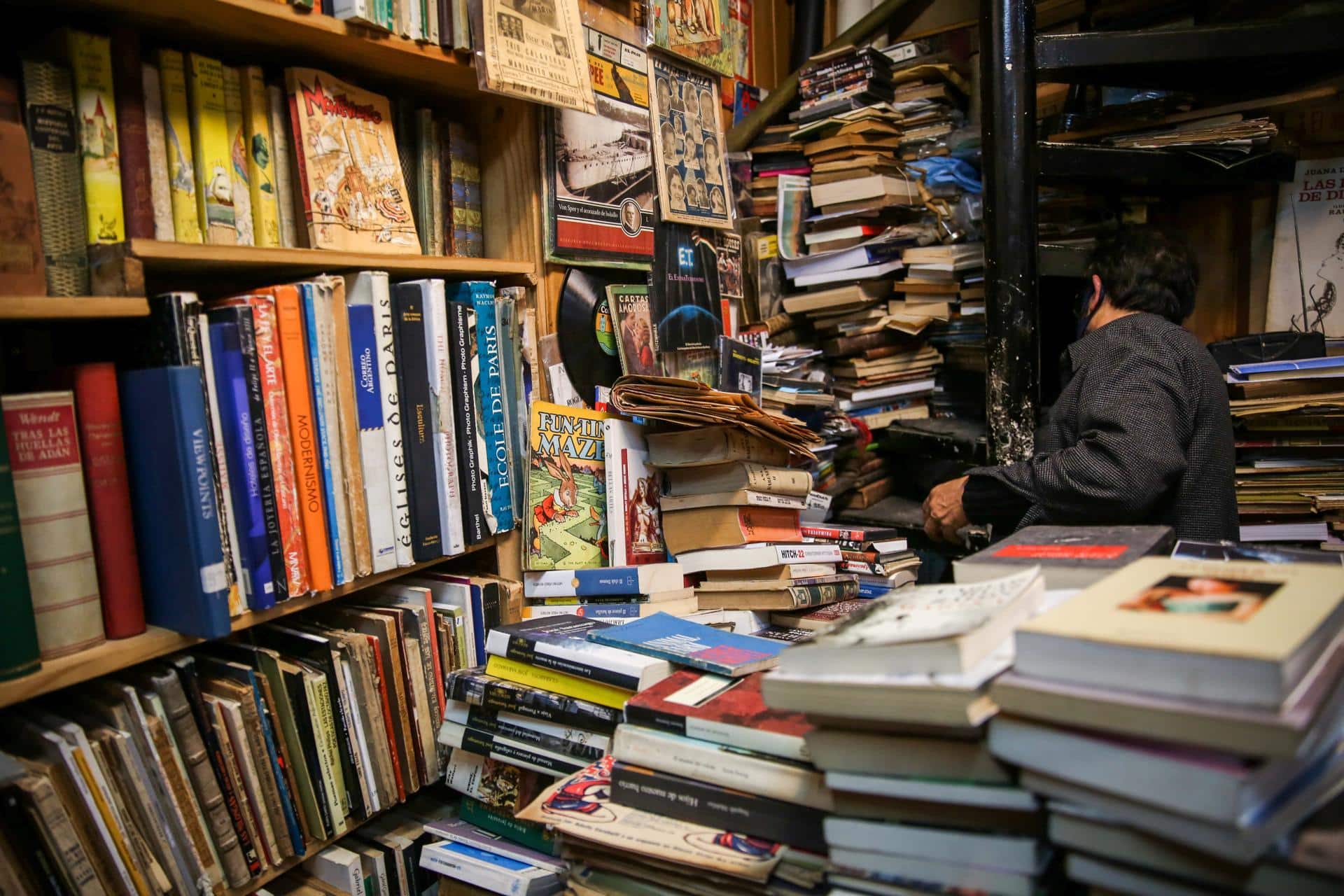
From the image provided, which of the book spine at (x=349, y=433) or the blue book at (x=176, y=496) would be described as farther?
the book spine at (x=349, y=433)

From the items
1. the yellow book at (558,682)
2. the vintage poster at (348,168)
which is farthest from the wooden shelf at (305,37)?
the yellow book at (558,682)

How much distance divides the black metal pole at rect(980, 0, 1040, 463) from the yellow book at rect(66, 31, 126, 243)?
1678 mm

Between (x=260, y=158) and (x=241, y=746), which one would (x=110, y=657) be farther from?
(x=260, y=158)

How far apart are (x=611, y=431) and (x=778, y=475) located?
353 mm

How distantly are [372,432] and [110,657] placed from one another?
44cm

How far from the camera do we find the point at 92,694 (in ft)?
3.60

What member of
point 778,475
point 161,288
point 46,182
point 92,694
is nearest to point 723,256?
point 778,475

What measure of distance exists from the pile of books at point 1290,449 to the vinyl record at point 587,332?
1.49 meters

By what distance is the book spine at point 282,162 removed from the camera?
1.34m

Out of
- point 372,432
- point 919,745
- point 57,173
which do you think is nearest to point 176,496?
point 372,432

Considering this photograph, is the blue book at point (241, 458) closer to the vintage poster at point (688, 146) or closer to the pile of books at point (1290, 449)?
the vintage poster at point (688, 146)

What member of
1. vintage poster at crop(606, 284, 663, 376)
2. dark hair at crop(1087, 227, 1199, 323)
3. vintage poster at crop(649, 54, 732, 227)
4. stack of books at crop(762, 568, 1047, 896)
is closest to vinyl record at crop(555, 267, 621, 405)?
vintage poster at crop(606, 284, 663, 376)

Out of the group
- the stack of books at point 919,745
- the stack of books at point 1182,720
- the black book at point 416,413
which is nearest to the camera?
the stack of books at point 1182,720

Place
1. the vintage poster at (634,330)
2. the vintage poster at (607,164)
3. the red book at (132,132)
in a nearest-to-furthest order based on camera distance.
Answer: the red book at (132,132)
the vintage poster at (607,164)
the vintage poster at (634,330)
